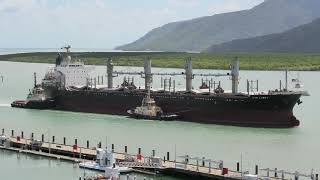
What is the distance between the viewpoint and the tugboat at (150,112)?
2154 inches

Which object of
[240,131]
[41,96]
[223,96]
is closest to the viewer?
[240,131]

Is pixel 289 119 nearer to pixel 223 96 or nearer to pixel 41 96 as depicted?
pixel 223 96

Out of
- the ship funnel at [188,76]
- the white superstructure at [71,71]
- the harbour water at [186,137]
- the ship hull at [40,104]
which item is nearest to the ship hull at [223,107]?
the harbour water at [186,137]

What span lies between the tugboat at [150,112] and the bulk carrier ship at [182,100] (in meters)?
1.06

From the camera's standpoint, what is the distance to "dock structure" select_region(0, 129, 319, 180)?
28.9 meters

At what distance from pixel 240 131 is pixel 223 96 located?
5288 mm

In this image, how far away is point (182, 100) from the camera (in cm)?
5572

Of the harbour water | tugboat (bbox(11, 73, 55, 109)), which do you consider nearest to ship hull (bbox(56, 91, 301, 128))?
the harbour water

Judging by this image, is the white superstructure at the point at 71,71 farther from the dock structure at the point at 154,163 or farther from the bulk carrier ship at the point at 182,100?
the dock structure at the point at 154,163

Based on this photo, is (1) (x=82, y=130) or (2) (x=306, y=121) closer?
(1) (x=82, y=130)

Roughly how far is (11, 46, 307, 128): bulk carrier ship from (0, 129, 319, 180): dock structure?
1723 cm

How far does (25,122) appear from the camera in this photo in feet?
182

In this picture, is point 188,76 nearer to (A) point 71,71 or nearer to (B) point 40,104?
(A) point 71,71

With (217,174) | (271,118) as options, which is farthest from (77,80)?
(217,174)
